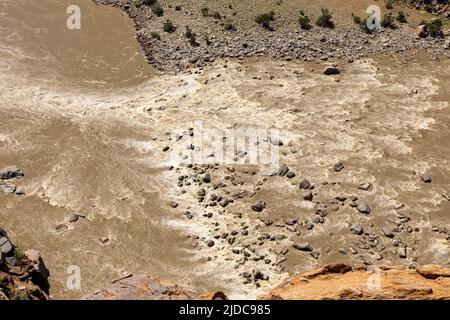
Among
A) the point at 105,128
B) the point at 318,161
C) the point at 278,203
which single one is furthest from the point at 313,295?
the point at 105,128

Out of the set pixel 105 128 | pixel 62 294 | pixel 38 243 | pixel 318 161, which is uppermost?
pixel 105 128

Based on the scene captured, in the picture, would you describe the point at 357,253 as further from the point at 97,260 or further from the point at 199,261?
the point at 97,260

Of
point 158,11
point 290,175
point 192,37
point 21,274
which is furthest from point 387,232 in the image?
point 158,11

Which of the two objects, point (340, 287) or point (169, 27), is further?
point (169, 27)

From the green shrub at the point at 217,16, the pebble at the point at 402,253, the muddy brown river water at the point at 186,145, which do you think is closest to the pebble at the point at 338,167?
the muddy brown river water at the point at 186,145

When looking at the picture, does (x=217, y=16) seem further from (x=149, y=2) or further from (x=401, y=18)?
(x=401, y=18)

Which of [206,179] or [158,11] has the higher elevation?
[158,11]

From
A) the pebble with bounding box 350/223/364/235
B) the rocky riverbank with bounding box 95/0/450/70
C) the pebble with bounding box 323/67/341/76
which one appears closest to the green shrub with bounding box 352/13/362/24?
the rocky riverbank with bounding box 95/0/450/70

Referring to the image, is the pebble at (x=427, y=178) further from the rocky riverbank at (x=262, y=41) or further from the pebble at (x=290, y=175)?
the rocky riverbank at (x=262, y=41)
